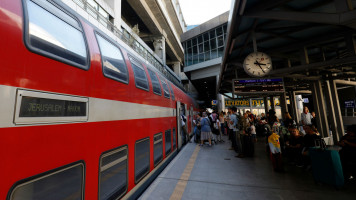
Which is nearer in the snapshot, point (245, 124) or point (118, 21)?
point (245, 124)

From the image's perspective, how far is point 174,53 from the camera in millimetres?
30047

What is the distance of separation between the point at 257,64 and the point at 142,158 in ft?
15.0

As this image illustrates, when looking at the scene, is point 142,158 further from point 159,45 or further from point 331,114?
point 159,45

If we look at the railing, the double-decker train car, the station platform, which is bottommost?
the station platform

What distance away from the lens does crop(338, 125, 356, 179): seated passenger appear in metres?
3.45

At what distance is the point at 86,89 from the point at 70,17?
1063mm

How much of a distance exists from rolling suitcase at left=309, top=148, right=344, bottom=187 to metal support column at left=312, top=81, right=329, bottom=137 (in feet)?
16.6

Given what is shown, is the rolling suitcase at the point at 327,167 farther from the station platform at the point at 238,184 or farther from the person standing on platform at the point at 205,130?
the person standing on platform at the point at 205,130

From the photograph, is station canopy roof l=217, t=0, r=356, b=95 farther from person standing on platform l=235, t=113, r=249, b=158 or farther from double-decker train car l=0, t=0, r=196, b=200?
double-decker train car l=0, t=0, r=196, b=200

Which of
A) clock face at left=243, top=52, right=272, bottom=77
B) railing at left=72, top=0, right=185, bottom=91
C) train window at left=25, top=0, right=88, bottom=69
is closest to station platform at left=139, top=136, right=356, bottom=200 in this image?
train window at left=25, top=0, right=88, bottom=69

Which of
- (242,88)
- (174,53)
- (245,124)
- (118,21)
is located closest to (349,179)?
(245,124)

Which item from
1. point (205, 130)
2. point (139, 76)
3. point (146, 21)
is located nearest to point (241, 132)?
point (205, 130)

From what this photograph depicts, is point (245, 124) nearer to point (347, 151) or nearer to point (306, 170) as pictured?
point (306, 170)

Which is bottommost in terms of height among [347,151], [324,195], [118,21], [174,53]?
[324,195]
